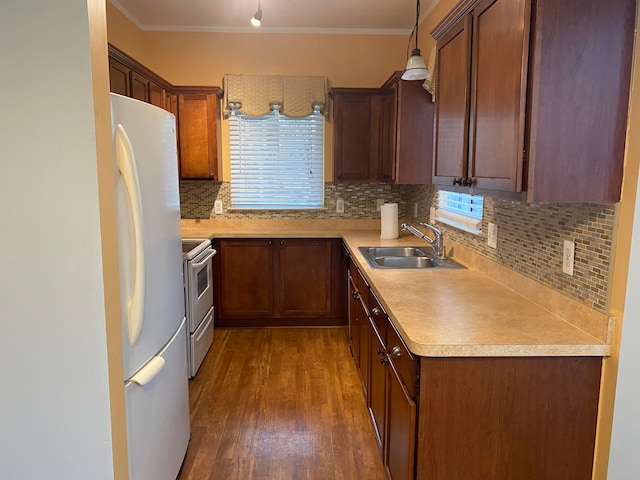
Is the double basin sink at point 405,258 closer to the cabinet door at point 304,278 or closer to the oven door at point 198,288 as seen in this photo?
the cabinet door at point 304,278

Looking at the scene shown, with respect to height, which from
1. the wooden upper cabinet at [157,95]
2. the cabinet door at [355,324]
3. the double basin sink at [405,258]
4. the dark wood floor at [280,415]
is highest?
the wooden upper cabinet at [157,95]

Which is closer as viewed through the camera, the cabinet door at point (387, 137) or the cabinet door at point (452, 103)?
the cabinet door at point (452, 103)

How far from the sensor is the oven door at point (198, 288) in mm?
3189

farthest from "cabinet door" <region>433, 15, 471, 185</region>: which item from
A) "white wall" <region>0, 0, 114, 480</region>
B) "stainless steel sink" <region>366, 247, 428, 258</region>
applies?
"white wall" <region>0, 0, 114, 480</region>

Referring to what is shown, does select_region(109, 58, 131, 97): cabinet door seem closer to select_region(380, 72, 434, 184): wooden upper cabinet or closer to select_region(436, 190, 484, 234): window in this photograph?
select_region(380, 72, 434, 184): wooden upper cabinet

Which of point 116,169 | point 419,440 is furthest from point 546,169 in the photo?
point 116,169

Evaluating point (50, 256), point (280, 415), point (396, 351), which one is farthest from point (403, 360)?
point (280, 415)

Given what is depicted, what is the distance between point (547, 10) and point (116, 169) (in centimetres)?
140

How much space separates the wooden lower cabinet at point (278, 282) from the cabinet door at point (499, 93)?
7.99 ft

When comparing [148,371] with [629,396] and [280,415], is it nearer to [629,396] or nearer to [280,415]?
[280,415]

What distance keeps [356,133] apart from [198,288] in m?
1.97

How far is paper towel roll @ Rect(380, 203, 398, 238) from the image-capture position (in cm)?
385

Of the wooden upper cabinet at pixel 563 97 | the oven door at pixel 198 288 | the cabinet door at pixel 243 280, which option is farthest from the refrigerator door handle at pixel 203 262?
the wooden upper cabinet at pixel 563 97

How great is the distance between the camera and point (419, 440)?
1525mm
